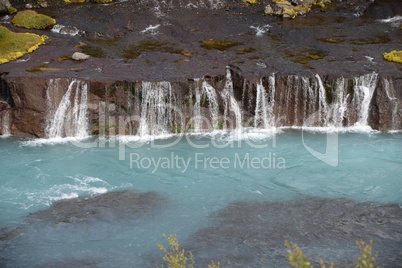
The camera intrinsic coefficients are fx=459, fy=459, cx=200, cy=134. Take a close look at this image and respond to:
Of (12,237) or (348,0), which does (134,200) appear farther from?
(348,0)

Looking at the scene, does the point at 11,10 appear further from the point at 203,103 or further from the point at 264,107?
the point at 264,107

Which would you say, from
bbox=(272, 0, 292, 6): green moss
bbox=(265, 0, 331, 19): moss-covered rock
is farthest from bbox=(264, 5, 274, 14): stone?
bbox=(272, 0, 292, 6): green moss

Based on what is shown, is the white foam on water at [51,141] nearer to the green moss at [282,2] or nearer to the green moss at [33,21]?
the green moss at [33,21]

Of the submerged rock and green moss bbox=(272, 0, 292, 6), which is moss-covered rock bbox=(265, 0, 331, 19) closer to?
green moss bbox=(272, 0, 292, 6)

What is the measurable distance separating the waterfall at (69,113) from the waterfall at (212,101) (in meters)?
5.52

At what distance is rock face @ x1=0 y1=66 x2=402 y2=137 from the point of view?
20938 mm

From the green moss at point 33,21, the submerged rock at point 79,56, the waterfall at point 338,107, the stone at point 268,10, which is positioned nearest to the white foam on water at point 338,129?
the waterfall at point 338,107

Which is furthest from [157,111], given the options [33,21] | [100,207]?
[33,21]

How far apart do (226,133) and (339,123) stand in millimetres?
5526

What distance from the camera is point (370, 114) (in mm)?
21891

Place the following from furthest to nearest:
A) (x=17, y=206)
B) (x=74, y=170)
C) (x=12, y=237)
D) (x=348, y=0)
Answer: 1. (x=348, y=0)
2. (x=74, y=170)
3. (x=17, y=206)
4. (x=12, y=237)

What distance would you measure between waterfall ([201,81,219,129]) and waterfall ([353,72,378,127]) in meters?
6.64

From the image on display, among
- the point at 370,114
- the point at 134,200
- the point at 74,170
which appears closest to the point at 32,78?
the point at 74,170

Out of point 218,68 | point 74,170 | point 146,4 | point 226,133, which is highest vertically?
point 146,4
